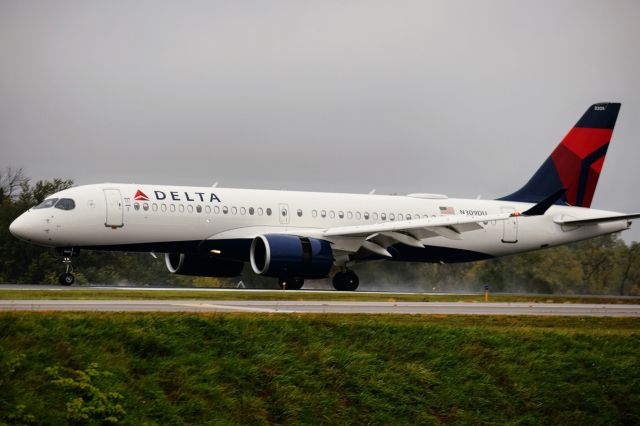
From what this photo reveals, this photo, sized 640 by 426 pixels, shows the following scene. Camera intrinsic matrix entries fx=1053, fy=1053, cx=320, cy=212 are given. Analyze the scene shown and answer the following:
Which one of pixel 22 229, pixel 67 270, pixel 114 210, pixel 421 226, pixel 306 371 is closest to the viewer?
pixel 306 371

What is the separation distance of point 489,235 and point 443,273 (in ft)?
40.7

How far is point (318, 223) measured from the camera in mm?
42562

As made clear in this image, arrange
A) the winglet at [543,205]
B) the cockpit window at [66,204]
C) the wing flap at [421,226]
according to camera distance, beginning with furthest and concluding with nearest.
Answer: the wing flap at [421,226] → the cockpit window at [66,204] → the winglet at [543,205]

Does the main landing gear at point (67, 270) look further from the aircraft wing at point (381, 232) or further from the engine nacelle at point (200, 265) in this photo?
the engine nacelle at point (200, 265)

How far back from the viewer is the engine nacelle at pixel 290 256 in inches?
1492

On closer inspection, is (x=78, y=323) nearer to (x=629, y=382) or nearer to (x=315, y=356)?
(x=315, y=356)

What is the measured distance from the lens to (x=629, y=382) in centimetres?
2058

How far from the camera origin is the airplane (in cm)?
3784

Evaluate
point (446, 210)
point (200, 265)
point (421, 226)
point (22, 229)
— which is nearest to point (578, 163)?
point (446, 210)

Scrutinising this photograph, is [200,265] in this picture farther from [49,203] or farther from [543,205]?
[543,205]

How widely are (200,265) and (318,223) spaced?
16.8ft

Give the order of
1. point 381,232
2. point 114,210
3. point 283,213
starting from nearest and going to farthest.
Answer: point 114,210, point 381,232, point 283,213

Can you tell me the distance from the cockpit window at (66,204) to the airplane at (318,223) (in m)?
0.04

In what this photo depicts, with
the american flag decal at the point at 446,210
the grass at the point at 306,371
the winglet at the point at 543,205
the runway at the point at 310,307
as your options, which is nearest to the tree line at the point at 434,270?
the american flag decal at the point at 446,210
